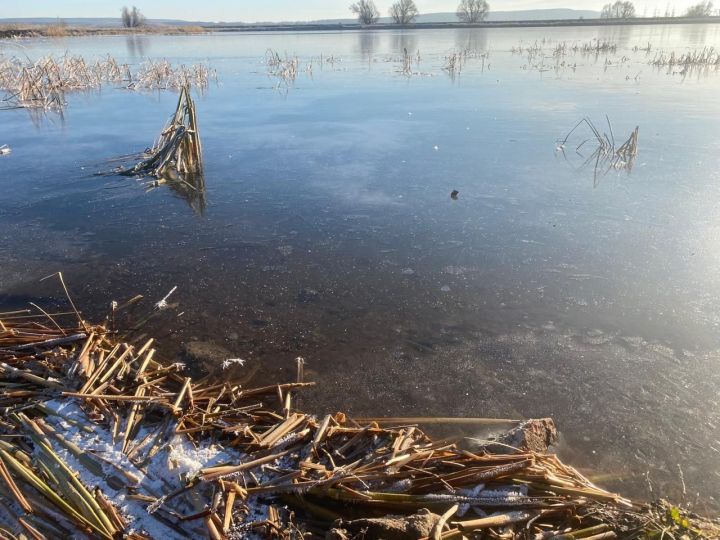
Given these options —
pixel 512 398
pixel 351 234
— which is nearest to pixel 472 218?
pixel 351 234

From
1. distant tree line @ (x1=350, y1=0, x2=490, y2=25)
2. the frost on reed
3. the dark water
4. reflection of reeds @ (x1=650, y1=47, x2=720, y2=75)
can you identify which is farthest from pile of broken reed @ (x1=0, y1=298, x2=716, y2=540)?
distant tree line @ (x1=350, y1=0, x2=490, y2=25)

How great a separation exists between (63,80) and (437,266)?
19.1 meters

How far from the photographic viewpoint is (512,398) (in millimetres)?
3525

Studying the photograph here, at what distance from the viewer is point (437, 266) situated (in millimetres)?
5387

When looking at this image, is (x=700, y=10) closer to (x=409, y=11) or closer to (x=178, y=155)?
(x=409, y=11)

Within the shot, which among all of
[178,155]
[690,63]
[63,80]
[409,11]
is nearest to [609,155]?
[178,155]

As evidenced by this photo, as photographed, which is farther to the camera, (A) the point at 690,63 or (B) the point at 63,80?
(A) the point at 690,63

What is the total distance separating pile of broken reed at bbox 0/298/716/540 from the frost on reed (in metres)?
15.3

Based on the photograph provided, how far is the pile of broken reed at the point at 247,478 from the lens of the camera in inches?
89.2

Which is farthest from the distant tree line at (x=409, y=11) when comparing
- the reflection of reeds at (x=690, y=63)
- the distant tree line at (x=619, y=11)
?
the reflection of reeds at (x=690, y=63)

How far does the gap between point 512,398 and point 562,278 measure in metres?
2.02

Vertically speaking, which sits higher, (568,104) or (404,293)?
(568,104)

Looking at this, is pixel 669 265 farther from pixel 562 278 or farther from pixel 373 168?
pixel 373 168

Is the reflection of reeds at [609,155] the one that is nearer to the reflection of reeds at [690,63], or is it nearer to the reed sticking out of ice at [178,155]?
the reed sticking out of ice at [178,155]
